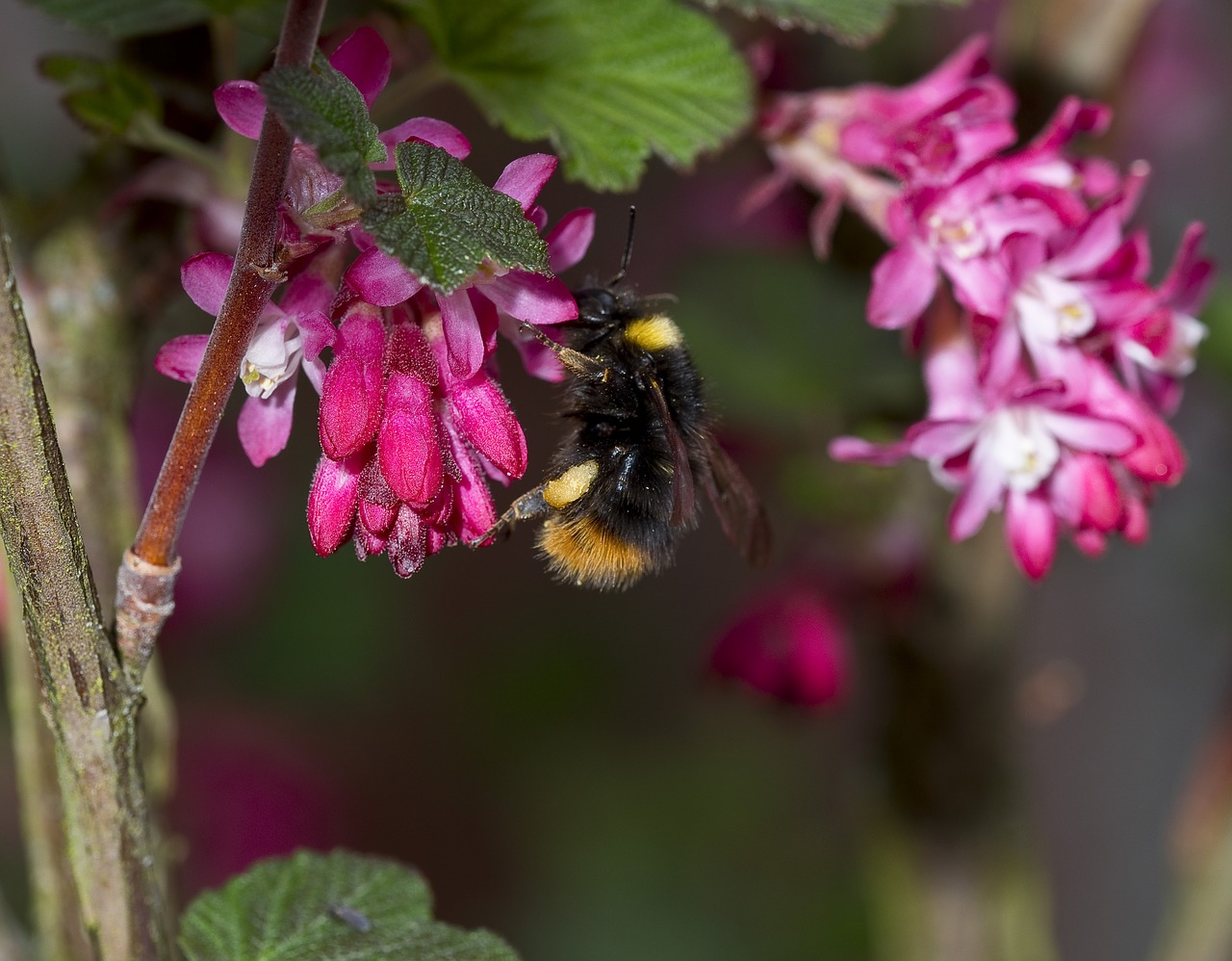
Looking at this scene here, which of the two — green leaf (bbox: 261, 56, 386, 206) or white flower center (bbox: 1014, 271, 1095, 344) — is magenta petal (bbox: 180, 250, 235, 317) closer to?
green leaf (bbox: 261, 56, 386, 206)

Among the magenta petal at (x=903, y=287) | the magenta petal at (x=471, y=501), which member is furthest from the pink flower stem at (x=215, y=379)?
the magenta petal at (x=903, y=287)

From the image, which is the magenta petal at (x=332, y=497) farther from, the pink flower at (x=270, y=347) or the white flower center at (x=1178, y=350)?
the white flower center at (x=1178, y=350)

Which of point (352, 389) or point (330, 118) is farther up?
point (330, 118)

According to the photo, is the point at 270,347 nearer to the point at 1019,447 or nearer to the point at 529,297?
the point at 529,297

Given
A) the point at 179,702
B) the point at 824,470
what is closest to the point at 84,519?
the point at 824,470

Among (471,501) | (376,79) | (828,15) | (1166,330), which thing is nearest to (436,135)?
(376,79)

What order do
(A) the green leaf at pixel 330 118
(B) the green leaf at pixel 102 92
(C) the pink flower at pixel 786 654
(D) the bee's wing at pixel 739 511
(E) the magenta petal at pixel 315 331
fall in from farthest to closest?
(C) the pink flower at pixel 786 654 < (D) the bee's wing at pixel 739 511 < (B) the green leaf at pixel 102 92 < (E) the magenta petal at pixel 315 331 < (A) the green leaf at pixel 330 118

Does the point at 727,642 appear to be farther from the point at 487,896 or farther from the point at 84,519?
the point at 487,896
